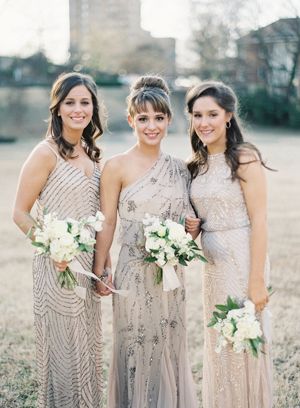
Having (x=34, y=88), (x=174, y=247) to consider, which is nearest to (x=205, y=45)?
(x=34, y=88)

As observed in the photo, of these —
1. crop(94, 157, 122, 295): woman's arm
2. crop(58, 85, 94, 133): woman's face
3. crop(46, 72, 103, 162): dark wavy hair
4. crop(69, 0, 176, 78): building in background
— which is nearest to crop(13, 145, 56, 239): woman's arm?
crop(46, 72, 103, 162): dark wavy hair

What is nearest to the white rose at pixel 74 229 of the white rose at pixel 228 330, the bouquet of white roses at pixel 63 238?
the bouquet of white roses at pixel 63 238

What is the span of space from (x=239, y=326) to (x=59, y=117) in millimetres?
1926

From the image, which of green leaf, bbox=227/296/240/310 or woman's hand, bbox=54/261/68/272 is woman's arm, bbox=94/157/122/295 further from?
green leaf, bbox=227/296/240/310

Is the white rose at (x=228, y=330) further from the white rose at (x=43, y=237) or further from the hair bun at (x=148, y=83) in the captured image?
the hair bun at (x=148, y=83)

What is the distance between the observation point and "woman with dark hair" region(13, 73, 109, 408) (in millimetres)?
3947

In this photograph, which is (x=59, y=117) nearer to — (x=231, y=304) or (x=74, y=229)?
(x=74, y=229)

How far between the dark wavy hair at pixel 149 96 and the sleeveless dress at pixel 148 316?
368 millimetres

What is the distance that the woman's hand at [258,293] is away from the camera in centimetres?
381

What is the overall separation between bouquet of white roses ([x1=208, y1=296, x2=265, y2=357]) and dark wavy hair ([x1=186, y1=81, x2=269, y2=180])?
839 millimetres

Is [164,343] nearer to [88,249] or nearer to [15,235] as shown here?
[88,249]

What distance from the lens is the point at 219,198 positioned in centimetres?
385

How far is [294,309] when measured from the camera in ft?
23.2

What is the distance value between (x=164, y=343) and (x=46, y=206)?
1.28 meters
